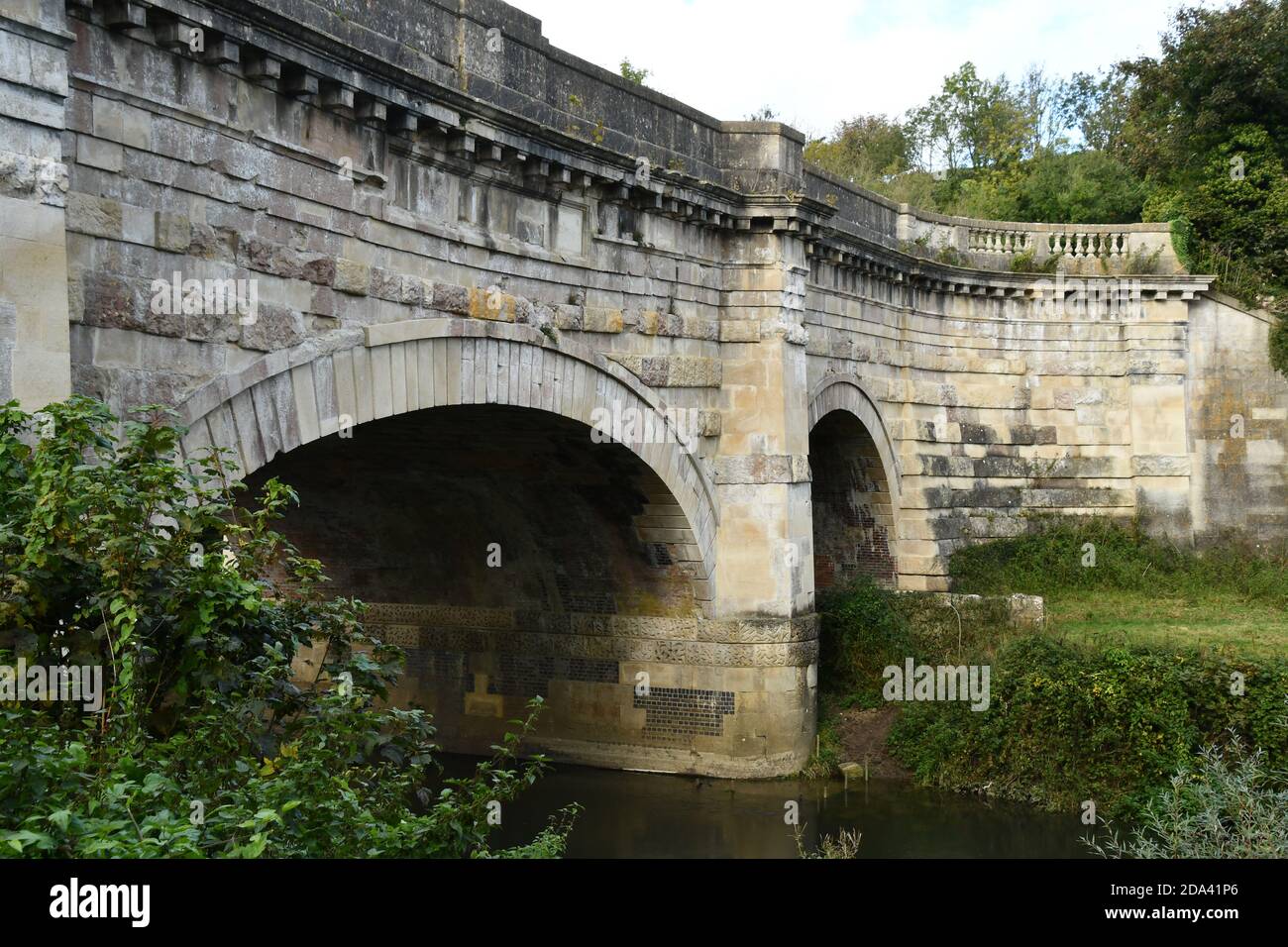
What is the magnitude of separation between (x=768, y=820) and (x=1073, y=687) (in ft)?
11.1

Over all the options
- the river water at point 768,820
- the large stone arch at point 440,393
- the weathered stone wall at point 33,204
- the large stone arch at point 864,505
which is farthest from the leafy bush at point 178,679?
the large stone arch at point 864,505

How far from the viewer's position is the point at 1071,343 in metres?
21.5

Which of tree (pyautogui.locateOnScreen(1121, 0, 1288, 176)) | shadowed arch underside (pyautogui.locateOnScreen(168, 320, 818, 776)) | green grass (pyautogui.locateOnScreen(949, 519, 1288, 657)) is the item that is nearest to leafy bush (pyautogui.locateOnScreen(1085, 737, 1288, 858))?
shadowed arch underside (pyautogui.locateOnScreen(168, 320, 818, 776))

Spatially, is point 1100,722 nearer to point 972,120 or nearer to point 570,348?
point 570,348

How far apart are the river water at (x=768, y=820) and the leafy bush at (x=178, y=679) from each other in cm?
668

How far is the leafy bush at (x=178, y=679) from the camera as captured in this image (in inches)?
196

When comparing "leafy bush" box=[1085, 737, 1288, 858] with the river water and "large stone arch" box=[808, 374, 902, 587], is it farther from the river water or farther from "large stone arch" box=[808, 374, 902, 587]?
"large stone arch" box=[808, 374, 902, 587]

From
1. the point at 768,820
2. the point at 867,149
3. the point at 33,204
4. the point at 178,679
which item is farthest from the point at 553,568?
the point at 867,149

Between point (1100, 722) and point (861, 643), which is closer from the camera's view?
point (1100, 722)

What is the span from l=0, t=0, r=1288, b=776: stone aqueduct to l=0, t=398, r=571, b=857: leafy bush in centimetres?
122

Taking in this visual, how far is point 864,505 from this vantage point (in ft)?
66.0
